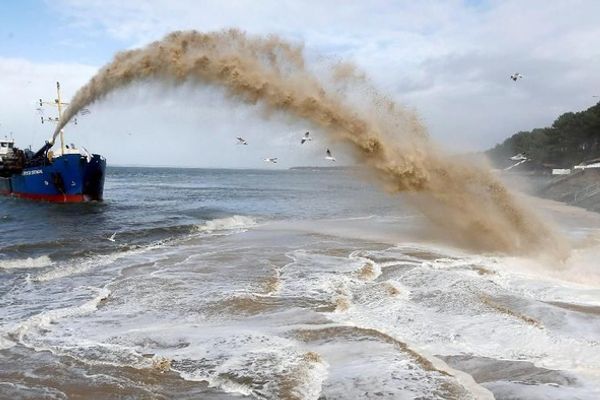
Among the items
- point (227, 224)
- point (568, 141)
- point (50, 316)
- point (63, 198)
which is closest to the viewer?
point (50, 316)

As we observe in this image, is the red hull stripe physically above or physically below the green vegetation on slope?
below

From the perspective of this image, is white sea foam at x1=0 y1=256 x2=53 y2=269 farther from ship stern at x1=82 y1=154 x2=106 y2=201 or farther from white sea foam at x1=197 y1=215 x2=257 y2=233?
ship stern at x1=82 y1=154 x2=106 y2=201

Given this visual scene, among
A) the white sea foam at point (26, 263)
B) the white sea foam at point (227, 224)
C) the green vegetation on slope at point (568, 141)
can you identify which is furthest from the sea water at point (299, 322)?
the green vegetation on slope at point (568, 141)

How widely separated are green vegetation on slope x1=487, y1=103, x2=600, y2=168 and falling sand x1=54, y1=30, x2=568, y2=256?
58452 mm

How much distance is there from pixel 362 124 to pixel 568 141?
76721mm

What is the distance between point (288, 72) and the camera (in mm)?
18438

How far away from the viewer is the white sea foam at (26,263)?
1534 centimetres

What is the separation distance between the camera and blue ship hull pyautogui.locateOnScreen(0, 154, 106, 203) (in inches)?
1398

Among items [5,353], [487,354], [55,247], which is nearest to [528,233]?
[487,354]

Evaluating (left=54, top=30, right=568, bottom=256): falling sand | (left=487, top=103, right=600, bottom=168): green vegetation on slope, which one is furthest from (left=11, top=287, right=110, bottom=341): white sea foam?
(left=487, top=103, right=600, bottom=168): green vegetation on slope

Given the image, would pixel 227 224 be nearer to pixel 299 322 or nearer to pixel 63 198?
pixel 63 198

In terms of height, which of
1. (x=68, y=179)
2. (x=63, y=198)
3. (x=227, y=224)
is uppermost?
(x=68, y=179)

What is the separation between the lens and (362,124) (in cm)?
1784

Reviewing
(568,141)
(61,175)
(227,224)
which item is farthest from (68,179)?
(568,141)
